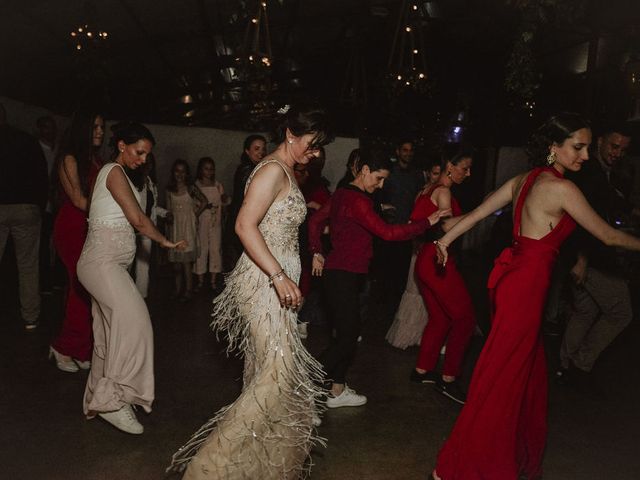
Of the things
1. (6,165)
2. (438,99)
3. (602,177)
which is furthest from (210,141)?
(602,177)

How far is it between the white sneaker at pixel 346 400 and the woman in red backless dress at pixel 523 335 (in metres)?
0.96

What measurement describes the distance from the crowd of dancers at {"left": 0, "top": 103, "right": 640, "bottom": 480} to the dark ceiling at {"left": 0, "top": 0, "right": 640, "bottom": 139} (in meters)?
2.36

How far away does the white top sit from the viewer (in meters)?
2.93

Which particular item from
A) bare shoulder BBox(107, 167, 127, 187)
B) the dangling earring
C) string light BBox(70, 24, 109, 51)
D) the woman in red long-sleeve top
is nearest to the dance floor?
the woman in red long-sleeve top

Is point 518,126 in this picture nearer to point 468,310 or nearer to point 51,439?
point 468,310

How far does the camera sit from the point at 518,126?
35.0ft

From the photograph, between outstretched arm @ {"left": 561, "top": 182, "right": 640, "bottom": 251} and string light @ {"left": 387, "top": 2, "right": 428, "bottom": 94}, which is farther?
string light @ {"left": 387, "top": 2, "right": 428, "bottom": 94}

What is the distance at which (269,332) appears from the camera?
7.43ft

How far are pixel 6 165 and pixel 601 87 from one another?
6798 millimetres

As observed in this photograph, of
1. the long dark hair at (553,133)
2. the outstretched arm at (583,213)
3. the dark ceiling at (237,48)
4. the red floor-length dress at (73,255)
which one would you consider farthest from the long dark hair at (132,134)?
the dark ceiling at (237,48)

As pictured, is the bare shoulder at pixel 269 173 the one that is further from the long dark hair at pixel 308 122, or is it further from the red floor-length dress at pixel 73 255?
the red floor-length dress at pixel 73 255

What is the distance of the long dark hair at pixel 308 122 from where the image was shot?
2.29 meters

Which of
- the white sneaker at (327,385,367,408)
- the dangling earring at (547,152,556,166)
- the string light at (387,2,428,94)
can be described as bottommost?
the white sneaker at (327,385,367,408)

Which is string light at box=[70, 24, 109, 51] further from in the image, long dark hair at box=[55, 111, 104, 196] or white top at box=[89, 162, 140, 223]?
white top at box=[89, 162, 140, 223]
